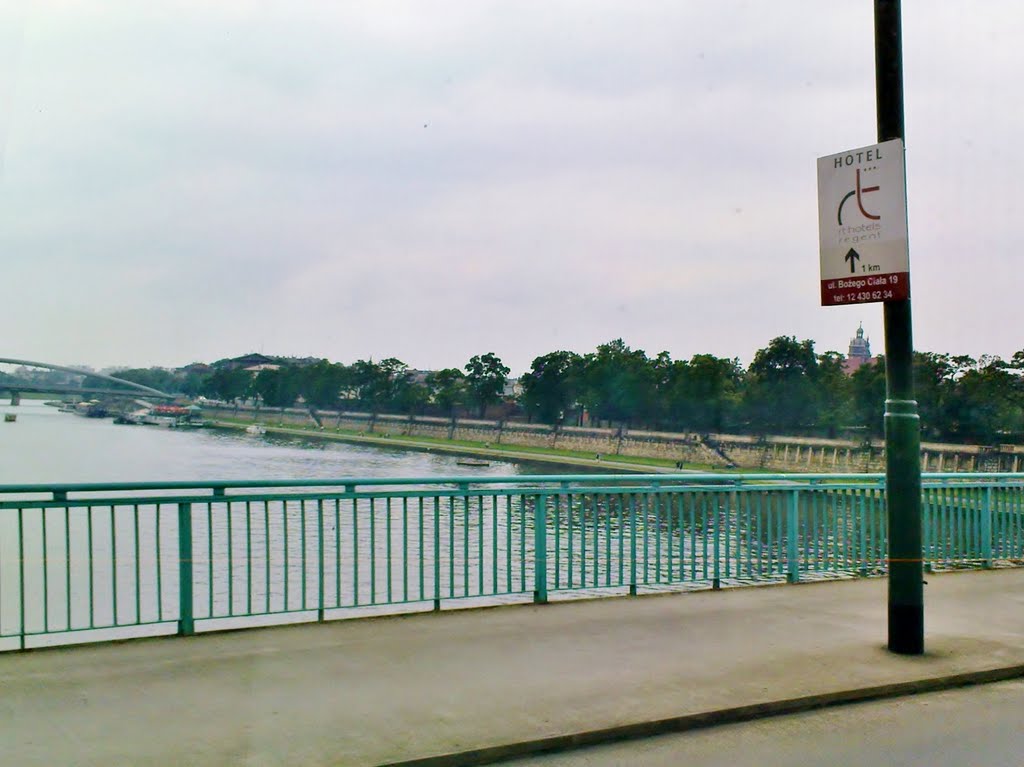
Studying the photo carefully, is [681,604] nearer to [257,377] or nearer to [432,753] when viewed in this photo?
[432,753]

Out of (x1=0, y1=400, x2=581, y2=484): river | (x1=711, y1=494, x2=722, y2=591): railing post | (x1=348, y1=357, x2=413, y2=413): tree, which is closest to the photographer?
(x1=711, y1=494, x2=722, y2=591): railing post

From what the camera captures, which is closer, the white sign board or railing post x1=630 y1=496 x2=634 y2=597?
the white sign board

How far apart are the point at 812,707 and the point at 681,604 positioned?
2756 millimetres

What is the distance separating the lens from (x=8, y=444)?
26.8 meters

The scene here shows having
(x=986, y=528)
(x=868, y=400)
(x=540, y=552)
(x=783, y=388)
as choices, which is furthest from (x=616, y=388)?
(x=540, y=552)

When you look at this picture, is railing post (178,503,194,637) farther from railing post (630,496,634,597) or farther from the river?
the river

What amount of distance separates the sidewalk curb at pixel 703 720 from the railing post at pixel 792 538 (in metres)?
3.22

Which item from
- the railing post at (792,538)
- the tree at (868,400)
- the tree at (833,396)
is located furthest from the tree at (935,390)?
the railing post at (792,538)

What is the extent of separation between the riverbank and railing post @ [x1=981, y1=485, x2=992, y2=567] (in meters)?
31.4

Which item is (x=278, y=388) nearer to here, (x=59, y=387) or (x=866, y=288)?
(x=59, y=387)

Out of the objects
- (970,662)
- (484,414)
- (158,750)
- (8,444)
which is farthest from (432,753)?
(484,414)

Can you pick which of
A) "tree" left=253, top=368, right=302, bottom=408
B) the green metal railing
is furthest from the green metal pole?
"tree" left=253, top=368, right=302, bottom=408

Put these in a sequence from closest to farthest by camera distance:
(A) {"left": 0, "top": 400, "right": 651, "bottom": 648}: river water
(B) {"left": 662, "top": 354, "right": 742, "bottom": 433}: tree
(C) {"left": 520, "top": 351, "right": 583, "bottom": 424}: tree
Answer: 1. (A) {"left": 0, "top": 400, "right": 651, "bottom": 648}: river water
2. (C) {"left": 520, "top": 351, "right": 583, "bottom": 424}: tree
3. (B) {"left": 662, "top": 354, "right": 742, "bottom": 433}: tree

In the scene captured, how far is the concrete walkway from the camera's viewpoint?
462 centimetres
